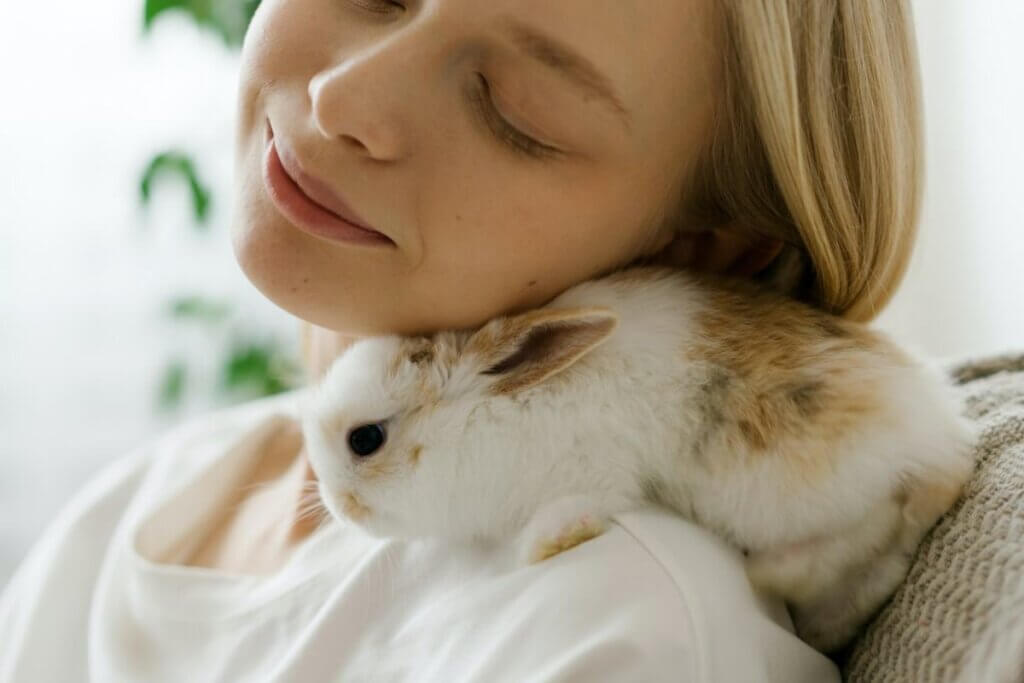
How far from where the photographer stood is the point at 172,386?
7.07ft

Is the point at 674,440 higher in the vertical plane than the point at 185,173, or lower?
higher

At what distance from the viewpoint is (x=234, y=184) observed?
38.5 inches

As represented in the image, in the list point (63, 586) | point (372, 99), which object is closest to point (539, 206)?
point (372, 99)

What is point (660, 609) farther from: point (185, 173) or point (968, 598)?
point (185, 173)

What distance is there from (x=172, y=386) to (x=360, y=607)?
137 centimetres

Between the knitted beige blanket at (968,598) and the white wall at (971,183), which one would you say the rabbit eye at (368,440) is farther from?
the white wall at (971,183)

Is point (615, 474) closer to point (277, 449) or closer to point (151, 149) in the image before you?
point (277, 449)

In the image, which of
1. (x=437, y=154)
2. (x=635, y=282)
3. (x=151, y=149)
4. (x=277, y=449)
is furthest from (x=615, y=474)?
(x=151, y=149)

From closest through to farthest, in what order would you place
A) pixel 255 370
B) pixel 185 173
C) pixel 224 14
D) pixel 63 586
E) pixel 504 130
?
pixel 504 130
pixel 63 586
pixel 224 14
pixel 185 173
pixel 255 370

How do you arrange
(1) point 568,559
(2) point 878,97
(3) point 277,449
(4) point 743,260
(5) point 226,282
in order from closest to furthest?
(1) point 568,559
(2) point 878,97
(4) point 743,260
(3) point 277,449
(5) point 226,282

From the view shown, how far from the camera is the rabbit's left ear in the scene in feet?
2.75

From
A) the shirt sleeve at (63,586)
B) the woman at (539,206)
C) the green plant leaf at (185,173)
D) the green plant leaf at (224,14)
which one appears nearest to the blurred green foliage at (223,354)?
the green plant leaf at (185,173)

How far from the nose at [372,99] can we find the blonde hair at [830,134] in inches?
10.7

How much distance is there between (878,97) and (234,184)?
59cm
